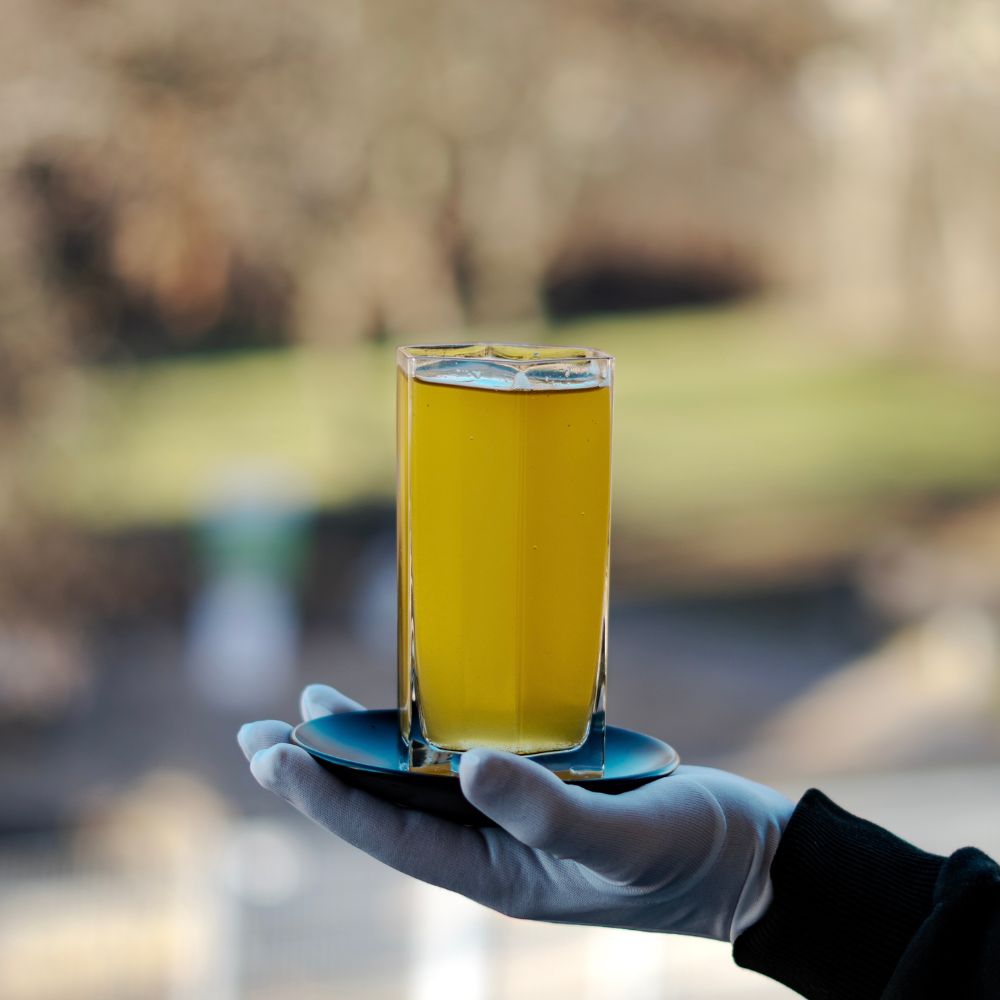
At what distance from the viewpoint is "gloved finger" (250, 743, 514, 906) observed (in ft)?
2.00

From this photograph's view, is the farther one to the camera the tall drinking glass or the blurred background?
the blurred background

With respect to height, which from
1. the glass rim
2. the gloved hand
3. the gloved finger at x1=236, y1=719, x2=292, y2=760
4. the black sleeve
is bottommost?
the black sleeve

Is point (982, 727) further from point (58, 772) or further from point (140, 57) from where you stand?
point (140, 57)

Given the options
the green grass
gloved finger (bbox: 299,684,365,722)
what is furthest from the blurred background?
gloved finger (bbox: 299,684,365,722)

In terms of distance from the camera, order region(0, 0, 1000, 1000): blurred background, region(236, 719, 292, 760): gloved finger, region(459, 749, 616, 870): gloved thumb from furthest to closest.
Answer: region(0, 0, 1000, 1000): blurred background, region(236, 719, 292, 760): gloved finger, region(459, 749, 616, 870): gloved thumb

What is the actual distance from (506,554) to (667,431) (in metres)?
2.07

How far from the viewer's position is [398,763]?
0.66m

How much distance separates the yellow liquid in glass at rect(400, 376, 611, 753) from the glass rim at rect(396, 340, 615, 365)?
0.02 metres

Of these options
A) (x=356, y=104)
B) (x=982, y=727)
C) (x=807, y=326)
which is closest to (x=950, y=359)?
(x=807, y=326)

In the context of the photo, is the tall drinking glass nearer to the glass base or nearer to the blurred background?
the glass base

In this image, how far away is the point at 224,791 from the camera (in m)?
2.51

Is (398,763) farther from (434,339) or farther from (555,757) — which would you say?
(434,339)

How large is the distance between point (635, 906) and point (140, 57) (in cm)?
213

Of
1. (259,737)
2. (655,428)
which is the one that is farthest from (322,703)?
(655,428)
